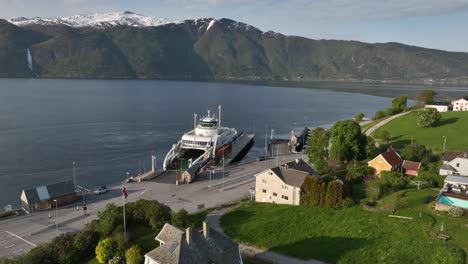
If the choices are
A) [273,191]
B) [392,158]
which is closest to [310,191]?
[273,191]

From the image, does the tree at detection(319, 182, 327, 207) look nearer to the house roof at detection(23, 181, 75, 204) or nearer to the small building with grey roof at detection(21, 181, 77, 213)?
the small building with grey roof at detection(21, 181, 77, 213)

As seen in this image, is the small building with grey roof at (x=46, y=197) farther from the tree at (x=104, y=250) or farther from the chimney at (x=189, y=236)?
the chimney at (x=189, y=236)

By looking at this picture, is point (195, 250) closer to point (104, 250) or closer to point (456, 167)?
point (104, 250)

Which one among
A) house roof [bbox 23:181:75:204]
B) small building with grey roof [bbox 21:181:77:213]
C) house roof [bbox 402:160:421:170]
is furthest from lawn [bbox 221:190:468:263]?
house roof [bbox 23:181:75:204]

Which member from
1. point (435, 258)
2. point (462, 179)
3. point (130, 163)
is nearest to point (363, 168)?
point (462, 179)

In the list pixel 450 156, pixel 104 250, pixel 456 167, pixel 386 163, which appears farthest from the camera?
pixel 450 156

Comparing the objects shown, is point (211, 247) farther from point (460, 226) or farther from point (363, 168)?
point (363, 168)
